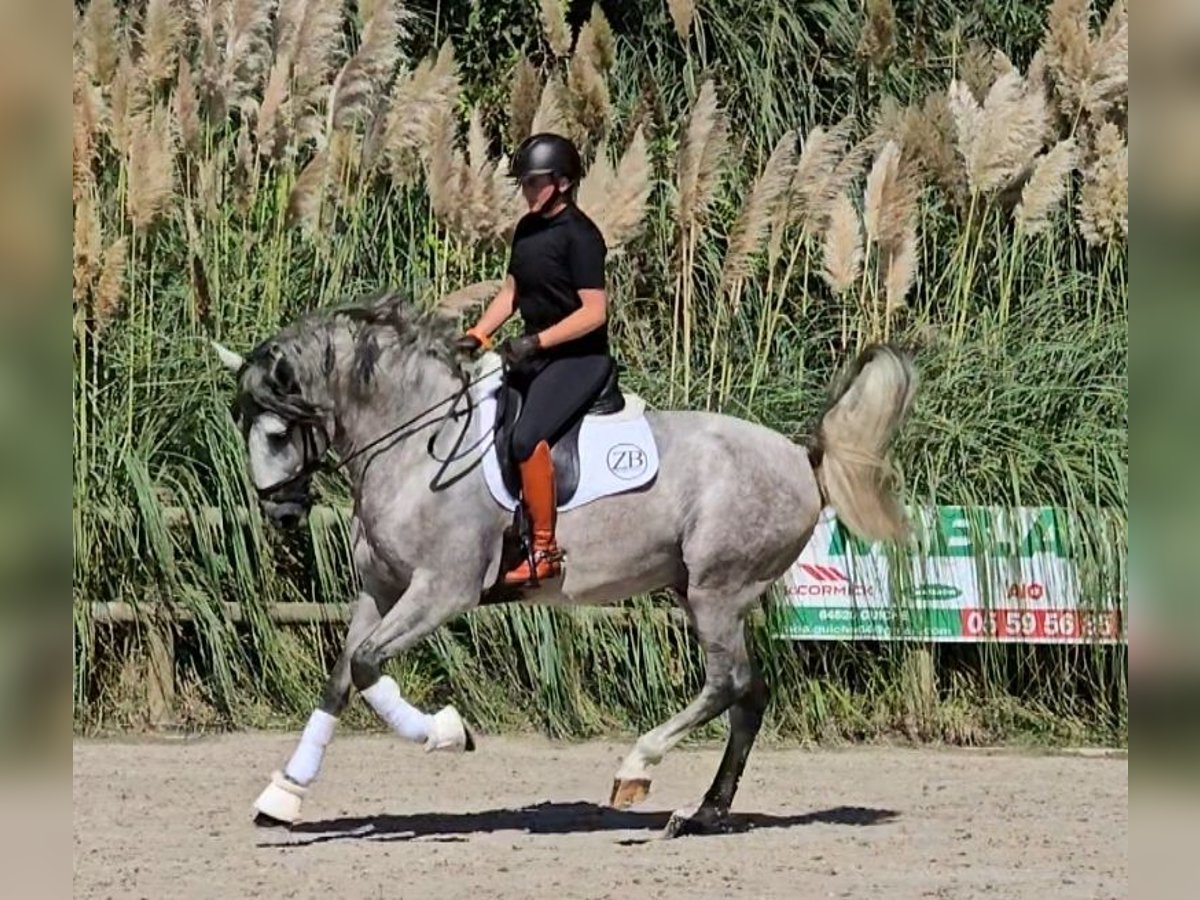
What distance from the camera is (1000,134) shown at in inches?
389

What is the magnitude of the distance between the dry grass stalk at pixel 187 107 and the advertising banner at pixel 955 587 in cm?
363

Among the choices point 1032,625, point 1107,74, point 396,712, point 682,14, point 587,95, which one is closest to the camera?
point 396,712

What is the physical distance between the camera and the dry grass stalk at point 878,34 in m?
10.4

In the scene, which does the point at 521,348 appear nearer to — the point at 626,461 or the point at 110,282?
the point at 626,461

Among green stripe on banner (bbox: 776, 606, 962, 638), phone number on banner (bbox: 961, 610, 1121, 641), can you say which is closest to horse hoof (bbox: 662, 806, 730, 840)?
green stripe on banner (bbox: 776, 606, 962, 638)

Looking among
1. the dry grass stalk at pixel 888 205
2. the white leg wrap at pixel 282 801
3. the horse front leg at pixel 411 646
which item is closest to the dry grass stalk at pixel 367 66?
the dry grass stalk at pixel 888 205

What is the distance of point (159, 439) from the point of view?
9.59m

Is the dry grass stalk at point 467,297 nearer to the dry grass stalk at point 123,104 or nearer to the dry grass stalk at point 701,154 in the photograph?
the dry grass stalk at point 701,154

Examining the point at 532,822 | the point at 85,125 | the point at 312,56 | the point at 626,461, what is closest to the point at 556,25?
the point at 312,56

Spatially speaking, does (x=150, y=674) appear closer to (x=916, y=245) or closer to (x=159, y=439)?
(x=159, y=439)

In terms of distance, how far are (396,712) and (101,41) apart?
14.5 feet
